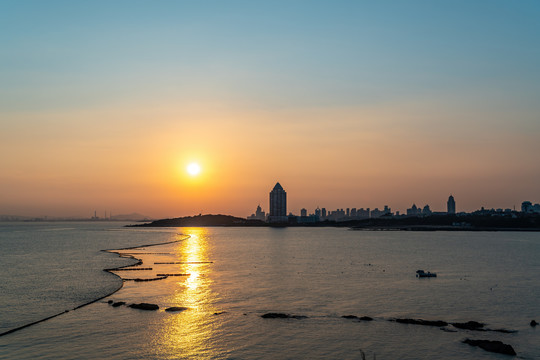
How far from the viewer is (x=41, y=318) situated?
48812mm

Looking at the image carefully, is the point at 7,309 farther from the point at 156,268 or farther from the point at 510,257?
the point at 510,257

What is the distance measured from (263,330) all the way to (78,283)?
42.7m

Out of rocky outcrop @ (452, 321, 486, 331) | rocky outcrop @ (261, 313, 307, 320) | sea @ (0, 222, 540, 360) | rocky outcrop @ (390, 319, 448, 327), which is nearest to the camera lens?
sea @ (0, 222, 540, 360)

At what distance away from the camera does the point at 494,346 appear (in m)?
37.8

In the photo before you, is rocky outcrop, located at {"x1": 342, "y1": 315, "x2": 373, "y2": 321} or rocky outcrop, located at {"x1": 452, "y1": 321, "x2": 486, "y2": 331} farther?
rocky outcrop, located at {"x1": 342, "y1": 315, "x2": 373, "y2": 321}

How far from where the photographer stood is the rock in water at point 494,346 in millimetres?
37062

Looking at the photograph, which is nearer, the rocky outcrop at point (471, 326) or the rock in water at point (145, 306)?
the rocky outcrop at point (471, 326)

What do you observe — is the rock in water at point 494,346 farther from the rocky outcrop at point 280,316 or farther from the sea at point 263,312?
the rocky outcrop at point 280,316

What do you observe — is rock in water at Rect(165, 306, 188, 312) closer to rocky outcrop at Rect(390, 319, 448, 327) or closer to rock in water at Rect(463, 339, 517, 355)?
rocky outcrop at Rect(390, 319, 448, 327)

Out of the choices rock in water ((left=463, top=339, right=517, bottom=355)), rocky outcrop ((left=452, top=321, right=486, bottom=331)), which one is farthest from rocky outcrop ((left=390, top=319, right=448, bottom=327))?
rock in water ((left=463, top=339, right=517, bottom=355))

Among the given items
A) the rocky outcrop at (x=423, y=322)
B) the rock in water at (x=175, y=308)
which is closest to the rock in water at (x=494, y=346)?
the rocky outcrop at (x=423, y=322)

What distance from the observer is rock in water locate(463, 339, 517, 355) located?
122ft

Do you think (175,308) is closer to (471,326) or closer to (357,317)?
(357,317)

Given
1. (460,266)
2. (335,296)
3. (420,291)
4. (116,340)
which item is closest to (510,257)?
(460,266)
